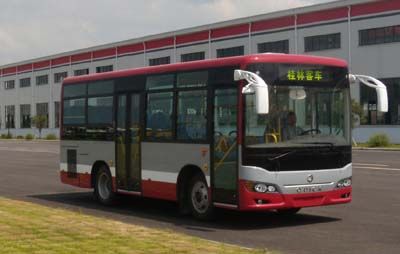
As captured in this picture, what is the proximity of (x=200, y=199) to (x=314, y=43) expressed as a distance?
41.3 meters

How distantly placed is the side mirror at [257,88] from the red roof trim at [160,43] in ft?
182

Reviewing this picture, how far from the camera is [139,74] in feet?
44.9

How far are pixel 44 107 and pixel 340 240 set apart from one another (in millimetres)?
82390

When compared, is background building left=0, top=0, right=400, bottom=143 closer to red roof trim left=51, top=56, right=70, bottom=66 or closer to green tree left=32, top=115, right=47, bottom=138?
red roof trim left=51, top=56, right=70, bottom=66

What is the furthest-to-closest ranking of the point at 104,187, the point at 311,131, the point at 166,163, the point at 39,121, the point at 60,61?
the point at 60,61
the point at 39,121
the point at 104,187
the point at 166,163
the point at 311,131

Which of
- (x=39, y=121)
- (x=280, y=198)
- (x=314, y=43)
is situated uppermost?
(x=314, y=43)

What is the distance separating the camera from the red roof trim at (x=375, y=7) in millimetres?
46469

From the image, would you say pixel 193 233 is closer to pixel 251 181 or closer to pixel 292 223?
pixel 251 181

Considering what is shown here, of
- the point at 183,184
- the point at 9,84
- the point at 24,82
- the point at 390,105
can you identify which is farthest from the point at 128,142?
the point at 9,84

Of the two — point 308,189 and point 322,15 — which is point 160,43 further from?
point 308,189

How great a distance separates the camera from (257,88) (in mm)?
10047

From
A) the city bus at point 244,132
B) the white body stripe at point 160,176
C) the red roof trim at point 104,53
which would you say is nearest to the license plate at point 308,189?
the city bus at point 244,132

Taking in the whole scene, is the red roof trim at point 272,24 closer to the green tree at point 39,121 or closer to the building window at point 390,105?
the building window at point 390,105

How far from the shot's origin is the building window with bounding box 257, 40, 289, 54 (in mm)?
54000
